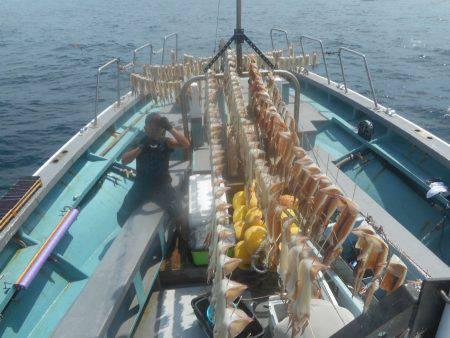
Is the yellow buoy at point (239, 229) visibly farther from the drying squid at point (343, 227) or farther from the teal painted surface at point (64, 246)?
the teal painted surface at point (64, 246)

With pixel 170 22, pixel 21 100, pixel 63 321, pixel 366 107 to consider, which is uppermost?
pixel 170 22

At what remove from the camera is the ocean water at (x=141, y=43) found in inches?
711

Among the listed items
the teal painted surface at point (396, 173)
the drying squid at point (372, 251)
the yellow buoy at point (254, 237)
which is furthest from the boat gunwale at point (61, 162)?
the teal painted surface at point (396, 173)

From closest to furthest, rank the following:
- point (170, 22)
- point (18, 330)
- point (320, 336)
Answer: point (320, 336) → point (18, 330) → point (170, 22)

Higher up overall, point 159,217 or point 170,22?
point 170,22

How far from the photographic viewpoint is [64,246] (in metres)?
5.52

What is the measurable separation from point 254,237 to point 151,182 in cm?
168

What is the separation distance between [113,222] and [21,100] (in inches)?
748

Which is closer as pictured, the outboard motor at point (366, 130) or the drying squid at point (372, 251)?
the drying squid at point (372, 251)

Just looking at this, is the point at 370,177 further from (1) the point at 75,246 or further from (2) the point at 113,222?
(1) the point at 75,246

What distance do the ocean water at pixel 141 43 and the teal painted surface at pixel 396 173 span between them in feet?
31.8

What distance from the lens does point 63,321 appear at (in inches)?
116

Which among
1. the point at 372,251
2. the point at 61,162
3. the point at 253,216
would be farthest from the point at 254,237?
the point at 61,162

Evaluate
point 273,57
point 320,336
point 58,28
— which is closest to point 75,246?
point 320,336
